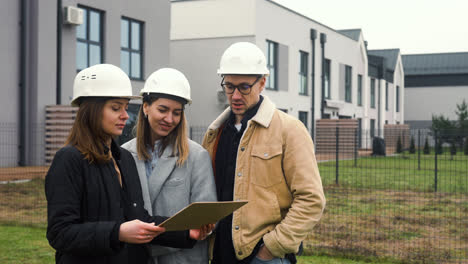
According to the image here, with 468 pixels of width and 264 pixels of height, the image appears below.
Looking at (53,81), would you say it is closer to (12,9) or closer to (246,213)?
(12,9)

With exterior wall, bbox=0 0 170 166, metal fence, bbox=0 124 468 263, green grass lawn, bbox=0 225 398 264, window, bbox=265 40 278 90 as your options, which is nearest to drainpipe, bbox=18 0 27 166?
exterior wall, bbox=0 0 170 166

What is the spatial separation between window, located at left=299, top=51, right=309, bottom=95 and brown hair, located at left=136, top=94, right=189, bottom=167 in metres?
29.2

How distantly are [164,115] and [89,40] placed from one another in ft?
54.8

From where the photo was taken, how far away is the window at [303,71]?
32281 millimetres

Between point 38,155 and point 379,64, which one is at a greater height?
point 379,64

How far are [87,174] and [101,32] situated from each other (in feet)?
58.2

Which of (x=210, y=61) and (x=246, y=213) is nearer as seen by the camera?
(x=246, y=213)

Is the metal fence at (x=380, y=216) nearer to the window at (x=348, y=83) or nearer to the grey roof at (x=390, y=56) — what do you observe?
the window at (x=348, y=83)

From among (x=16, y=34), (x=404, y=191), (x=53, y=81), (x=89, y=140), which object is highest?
(x=16, y=34)

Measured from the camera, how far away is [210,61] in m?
27.8

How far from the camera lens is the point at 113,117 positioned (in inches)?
106

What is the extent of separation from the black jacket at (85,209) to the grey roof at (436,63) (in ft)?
196

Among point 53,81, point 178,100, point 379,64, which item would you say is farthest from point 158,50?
point 379,64

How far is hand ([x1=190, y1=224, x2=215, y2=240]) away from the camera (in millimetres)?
2934
